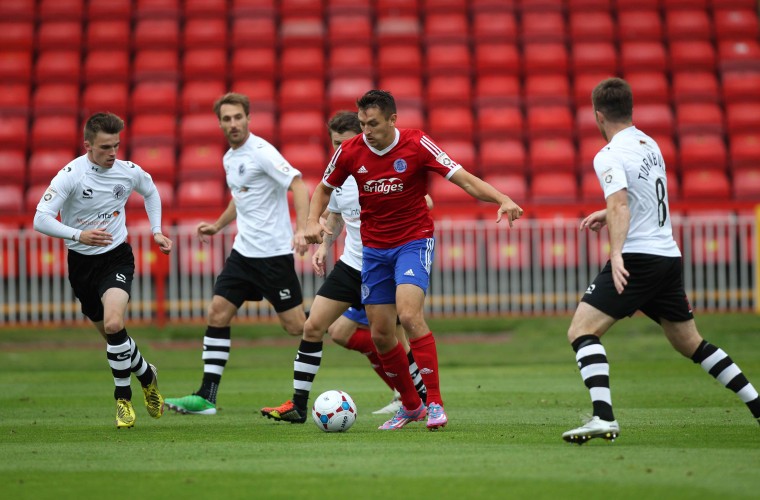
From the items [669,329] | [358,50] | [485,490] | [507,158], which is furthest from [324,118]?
[485,490]

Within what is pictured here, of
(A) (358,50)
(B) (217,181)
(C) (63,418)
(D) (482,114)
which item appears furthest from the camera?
(A) (358,50)

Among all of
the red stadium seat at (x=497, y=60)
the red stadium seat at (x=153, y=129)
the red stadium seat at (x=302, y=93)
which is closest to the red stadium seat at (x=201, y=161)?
the red stadium seat at (x=153, y=129)

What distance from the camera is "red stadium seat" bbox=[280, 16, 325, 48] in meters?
A: 21.0

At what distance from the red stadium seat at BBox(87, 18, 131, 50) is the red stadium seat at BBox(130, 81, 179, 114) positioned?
1349 mm

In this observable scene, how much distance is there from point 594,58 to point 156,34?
27.7 feet

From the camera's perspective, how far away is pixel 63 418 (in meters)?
8.65

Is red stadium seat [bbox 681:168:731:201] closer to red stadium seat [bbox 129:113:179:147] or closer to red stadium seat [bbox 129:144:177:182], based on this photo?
red stadium seat [bbox 129:144:177:182]

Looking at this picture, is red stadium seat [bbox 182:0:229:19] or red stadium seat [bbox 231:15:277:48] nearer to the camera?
red stadium seat [bbox 231:15:277:48]

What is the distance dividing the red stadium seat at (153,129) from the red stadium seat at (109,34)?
2130mm

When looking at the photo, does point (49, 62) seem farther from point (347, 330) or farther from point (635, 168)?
point (635, 168)

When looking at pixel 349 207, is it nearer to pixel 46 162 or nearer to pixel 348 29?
pixel 46 162

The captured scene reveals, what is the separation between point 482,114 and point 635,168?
12.7m

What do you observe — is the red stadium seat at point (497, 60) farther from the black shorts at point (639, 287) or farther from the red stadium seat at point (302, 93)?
the black shorts at point (639, 287)

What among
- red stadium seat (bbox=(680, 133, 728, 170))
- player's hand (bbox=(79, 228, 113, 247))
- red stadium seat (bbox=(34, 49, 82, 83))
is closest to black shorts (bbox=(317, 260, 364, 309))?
player's hand (bbox=(79, 228, 113, 247))
